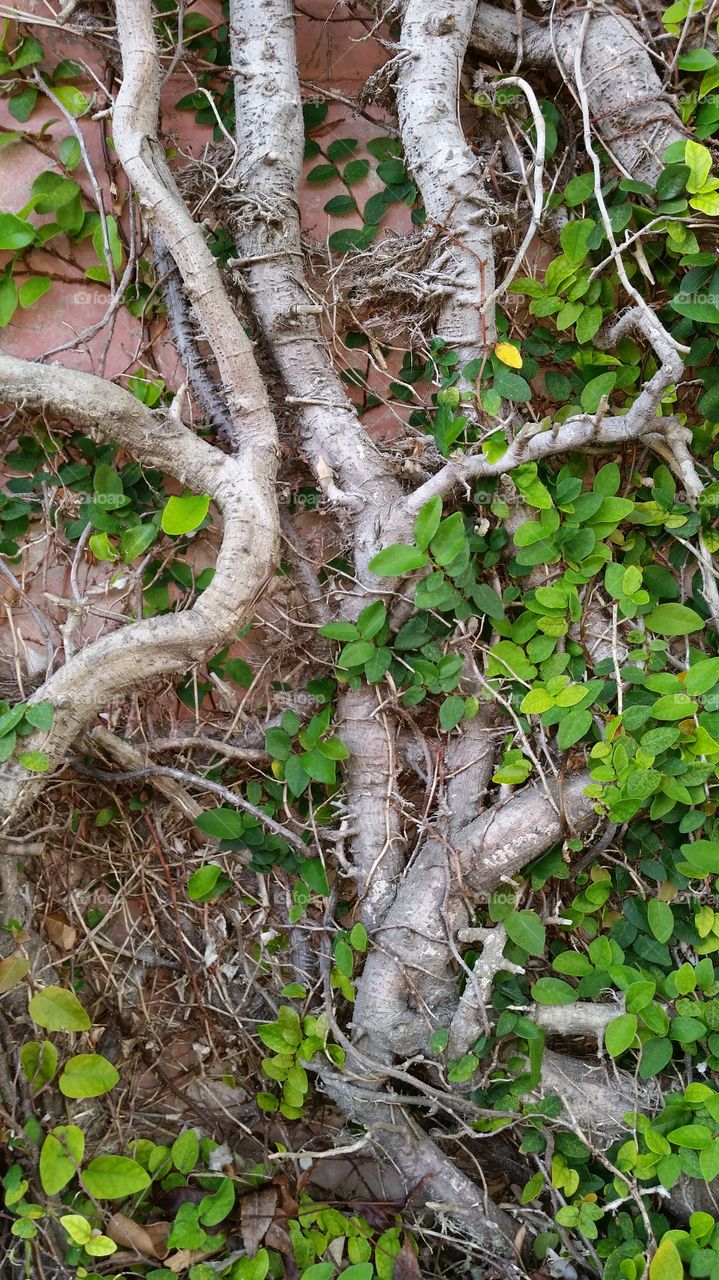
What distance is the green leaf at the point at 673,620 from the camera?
1595mm

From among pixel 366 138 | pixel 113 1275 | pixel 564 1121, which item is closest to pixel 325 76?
pixel 366 138

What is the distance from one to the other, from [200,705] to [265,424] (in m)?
0.64

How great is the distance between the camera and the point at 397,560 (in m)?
1.53

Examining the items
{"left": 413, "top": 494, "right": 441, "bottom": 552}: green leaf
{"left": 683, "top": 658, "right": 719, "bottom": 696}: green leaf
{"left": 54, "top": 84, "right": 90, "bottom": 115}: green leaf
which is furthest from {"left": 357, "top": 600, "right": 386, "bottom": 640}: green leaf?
{"left": 54, "top": 84, "right": 90, "bottom": 115}: green leaf

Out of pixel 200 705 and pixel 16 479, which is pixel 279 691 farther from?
pixel 16 479

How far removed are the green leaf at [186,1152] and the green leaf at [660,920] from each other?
980 mm

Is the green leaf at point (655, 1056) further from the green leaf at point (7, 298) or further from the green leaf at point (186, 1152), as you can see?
the green leaf at point (7, 298)

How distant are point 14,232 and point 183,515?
762 millimetres

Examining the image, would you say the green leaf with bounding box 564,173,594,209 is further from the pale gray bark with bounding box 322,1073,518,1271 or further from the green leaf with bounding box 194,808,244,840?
the pale gray bark with bounding box 322,1073,518,1271

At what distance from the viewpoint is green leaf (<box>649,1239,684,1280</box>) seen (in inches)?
A: 53.4

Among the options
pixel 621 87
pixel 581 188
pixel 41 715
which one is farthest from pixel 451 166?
pixel 41 715

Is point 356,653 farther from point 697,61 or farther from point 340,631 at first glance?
point 697,61

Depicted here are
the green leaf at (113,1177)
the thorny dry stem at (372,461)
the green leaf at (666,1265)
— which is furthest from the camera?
the thorny dry stem at (372,461)

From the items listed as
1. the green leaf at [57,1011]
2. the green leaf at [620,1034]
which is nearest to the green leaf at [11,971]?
the green leaf at [57,1011]
